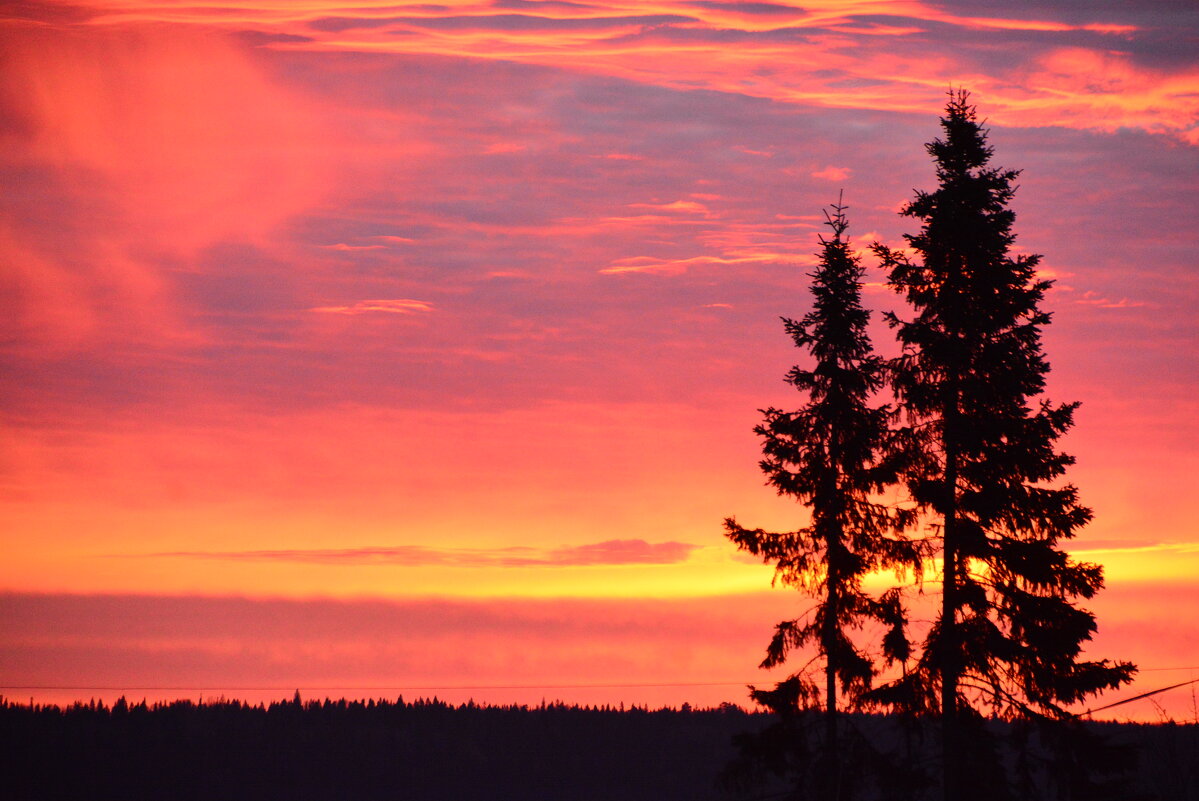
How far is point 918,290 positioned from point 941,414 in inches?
119

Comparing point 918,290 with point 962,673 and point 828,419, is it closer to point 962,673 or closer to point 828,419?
point 828,419

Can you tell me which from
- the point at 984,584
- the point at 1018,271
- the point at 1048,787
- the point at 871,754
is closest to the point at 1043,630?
the point at 984,584

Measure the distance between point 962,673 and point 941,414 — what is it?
578 centimetres

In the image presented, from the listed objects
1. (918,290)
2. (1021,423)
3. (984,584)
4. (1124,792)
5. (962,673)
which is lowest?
(1124,792)

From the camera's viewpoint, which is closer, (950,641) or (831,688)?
(950,641)

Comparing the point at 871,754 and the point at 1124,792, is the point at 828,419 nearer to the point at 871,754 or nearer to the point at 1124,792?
the point at 871,754

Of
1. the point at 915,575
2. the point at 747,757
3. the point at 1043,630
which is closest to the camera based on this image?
the point at 1043,630

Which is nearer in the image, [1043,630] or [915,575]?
[1043,630]

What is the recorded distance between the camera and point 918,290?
94.5 feet

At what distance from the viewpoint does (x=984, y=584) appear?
27297 mm

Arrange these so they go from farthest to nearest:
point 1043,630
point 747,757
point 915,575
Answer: point 747,757 → point 915,575 → point 1043,630

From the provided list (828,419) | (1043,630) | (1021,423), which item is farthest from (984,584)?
(828,419)

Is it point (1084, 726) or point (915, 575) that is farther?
point (915, 575)

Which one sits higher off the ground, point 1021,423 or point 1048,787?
point 1021,423
